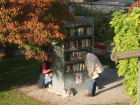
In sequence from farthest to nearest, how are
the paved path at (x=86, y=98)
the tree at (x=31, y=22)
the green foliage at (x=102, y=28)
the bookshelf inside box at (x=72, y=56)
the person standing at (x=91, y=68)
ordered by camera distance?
the green foliage at (x=102, y=28), the bookshelf inside box at (x=72, y=56), the person standing at (x=91, y=68), the paved path at (x=86, y=98), the tree at (x=31, y=22)

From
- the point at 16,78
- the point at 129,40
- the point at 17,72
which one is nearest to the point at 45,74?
the point at 16,78

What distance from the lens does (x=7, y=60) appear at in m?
15.0

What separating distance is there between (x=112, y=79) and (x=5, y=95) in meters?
4.56

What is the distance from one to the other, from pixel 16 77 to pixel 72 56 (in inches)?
130

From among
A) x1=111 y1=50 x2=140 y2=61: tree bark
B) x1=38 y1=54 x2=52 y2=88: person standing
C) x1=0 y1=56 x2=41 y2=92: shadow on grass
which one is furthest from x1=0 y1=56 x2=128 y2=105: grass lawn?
x1=111 y1=50 x2=140 y2=61: tree bark

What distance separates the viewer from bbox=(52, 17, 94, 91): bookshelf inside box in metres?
8.70

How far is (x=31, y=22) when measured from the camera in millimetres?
6840

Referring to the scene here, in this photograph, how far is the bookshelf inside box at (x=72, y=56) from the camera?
8695 mm

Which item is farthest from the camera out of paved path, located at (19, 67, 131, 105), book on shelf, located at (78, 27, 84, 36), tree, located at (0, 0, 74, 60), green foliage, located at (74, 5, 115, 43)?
green foliage, located at (74, 5, 115, 43)

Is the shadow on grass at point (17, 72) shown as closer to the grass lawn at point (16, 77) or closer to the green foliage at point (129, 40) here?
the grass lawn at point (16, 77)

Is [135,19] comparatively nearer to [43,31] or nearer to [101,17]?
[43,31]

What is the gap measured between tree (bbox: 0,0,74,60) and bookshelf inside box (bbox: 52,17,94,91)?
0.94 m

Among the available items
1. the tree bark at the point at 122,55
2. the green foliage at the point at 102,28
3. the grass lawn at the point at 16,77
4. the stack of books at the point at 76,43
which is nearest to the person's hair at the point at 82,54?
the stack of books at the point at 76,43

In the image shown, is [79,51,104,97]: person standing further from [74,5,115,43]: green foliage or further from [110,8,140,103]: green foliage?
[74,5,115,43]: green foliage
